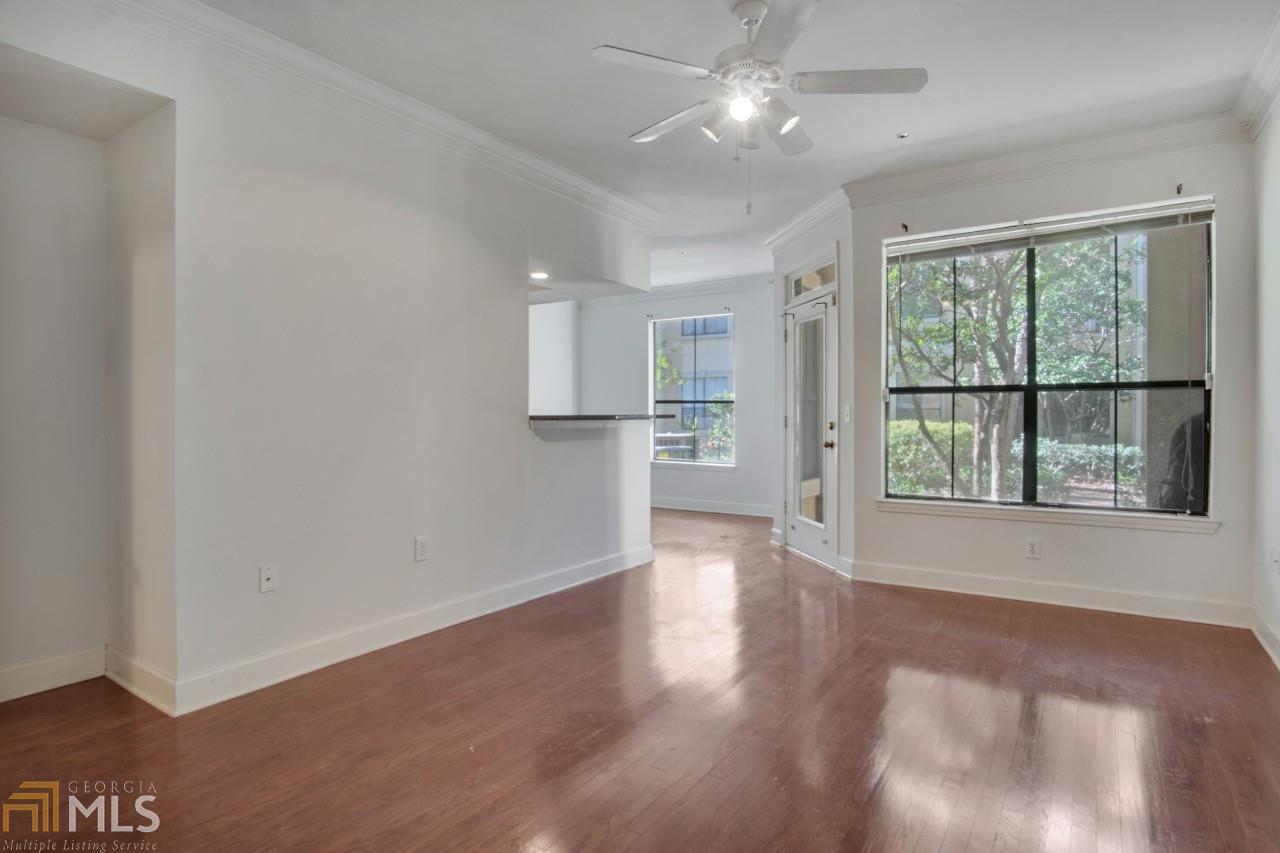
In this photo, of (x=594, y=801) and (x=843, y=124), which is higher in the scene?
(x=843, y=124)

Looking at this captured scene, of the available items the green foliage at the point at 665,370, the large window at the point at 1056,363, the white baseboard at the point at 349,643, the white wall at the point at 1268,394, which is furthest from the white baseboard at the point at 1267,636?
the green foliage at the point at 665,370

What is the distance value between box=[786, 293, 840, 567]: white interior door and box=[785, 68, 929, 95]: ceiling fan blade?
8.24ft

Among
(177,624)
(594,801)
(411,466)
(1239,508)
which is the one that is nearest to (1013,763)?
(594,801)

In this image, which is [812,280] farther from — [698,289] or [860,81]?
[860,81]

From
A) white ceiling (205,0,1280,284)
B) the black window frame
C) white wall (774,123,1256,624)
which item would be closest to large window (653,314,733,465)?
the black window frame

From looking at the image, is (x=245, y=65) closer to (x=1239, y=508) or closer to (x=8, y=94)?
(x=8, y=94)

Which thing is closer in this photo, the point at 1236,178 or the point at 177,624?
the point at 177,624

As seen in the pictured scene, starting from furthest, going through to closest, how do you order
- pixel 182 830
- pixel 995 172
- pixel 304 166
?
pixel 995 172 → pixel 304 166 → pixel 182 830

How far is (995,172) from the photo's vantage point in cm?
407

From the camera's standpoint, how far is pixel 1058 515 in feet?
12.9

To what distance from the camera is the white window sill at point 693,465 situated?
768cm

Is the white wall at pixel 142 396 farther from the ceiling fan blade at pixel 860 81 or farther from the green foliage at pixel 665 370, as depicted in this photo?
the green foliage at pixel 665 370

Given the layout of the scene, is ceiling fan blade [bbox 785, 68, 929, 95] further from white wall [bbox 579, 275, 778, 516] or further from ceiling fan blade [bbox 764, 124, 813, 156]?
white wall [bbox 579, 275, 778, 516]

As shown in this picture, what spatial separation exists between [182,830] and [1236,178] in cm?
528
